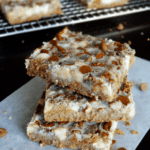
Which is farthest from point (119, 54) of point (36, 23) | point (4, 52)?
point (36, 23)

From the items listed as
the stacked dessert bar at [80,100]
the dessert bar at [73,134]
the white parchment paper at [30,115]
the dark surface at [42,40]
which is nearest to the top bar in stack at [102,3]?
the dark surface at [42,40]

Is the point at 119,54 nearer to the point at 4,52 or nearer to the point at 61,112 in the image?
the point at 61,112

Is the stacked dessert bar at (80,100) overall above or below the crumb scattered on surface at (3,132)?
above

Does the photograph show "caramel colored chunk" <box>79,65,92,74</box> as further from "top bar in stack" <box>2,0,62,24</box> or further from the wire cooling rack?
"top bar in stack" <box>2,0,62,24</box>

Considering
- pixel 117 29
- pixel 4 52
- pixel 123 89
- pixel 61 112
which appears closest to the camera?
pixel 61 112

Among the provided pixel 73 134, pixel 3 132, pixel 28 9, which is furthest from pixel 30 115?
pixel 28 9

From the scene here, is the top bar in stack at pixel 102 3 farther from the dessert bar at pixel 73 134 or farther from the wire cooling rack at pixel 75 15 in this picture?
the dessert bar at pixel 73 134

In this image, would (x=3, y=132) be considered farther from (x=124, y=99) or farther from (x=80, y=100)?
(x=124, y=99)
